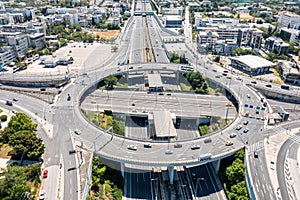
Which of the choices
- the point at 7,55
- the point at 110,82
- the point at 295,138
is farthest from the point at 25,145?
the point at 7,55

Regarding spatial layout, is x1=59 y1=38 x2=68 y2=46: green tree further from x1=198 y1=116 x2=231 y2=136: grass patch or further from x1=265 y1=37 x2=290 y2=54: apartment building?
x1=265 y1=37 x2=290 y2=54: apartment building

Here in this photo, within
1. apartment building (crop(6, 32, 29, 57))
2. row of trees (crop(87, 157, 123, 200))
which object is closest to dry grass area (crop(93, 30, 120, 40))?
apartment building (crop(6, 32, 29, 57))

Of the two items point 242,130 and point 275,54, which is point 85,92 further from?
point 275,54

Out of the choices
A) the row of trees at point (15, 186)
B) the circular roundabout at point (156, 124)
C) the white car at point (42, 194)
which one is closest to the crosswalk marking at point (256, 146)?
the circular roundabout at point (156, 124)

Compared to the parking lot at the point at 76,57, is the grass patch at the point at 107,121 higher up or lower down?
lower down

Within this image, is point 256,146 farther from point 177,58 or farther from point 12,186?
point 177,58

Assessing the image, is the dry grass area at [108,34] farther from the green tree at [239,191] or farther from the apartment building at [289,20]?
the green tree at [239,191]

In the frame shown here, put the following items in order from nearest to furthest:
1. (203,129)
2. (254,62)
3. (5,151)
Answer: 1. (5,151)
2. (203,129)
3. (254,62)
